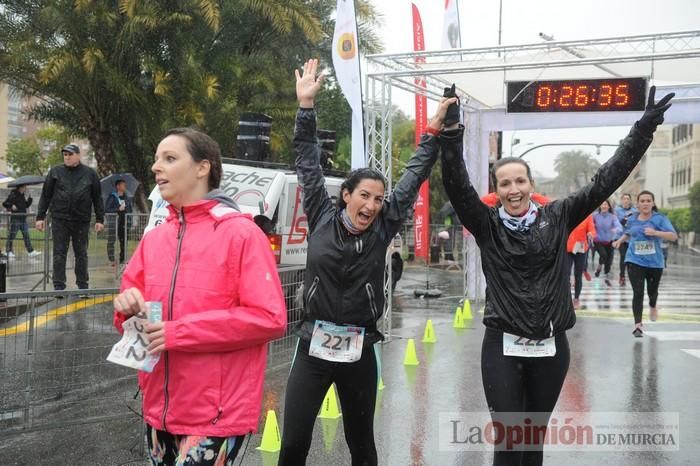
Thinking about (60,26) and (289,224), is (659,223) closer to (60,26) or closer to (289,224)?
(289,224)

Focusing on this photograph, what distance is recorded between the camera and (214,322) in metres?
2.51

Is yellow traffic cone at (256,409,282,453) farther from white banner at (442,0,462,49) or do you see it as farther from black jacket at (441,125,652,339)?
white banner at (442,0,462,49)

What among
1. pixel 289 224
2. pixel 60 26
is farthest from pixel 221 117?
pixel 289 224

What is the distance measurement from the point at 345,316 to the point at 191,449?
1229 millimetres

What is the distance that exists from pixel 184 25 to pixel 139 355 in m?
19.9

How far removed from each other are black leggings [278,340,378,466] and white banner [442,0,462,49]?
40.0 feet

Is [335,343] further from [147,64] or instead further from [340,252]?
[147,64]

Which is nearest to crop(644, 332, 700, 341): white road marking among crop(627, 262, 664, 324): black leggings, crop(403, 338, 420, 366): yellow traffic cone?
crop(627, 262, 664, 324): black leggings

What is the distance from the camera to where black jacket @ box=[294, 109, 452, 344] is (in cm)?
364

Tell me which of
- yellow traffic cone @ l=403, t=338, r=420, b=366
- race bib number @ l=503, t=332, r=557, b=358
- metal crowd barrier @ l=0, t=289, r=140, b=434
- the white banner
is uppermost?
the white banner

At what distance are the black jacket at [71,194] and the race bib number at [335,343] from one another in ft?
25.1

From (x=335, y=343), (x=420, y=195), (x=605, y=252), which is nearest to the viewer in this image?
(x=335, y=343)

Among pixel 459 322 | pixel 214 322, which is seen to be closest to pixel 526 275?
pixel 214 322

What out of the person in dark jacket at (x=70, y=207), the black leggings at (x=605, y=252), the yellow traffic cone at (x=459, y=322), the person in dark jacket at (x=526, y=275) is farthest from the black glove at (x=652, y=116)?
the black leggings at (x=605, y=252)
